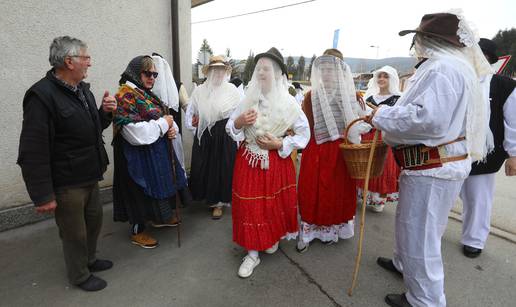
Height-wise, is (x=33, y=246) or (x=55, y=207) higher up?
(x=55, y=207)

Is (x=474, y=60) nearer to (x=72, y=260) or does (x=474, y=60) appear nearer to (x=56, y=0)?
(x=72, y=260)

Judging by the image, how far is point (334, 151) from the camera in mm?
2816

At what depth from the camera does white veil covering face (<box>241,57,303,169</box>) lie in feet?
8.21

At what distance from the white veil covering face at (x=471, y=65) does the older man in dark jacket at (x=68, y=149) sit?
241 centimetres

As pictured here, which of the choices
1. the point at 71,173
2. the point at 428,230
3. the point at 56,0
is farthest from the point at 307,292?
the point at 56,0

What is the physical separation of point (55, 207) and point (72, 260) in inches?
20.9

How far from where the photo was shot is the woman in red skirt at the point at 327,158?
8.78ft

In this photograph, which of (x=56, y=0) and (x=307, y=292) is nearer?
(x=307, y=292)

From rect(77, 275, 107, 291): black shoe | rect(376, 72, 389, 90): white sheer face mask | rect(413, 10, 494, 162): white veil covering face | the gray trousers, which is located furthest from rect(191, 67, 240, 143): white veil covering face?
rect(413, 10, 494, 162): white veil covering face

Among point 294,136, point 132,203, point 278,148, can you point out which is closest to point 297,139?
point 294,136

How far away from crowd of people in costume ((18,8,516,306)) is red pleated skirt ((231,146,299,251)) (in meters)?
0.01

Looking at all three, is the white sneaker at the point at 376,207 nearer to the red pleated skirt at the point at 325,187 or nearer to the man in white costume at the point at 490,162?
the man in white costume at the point at 490,162

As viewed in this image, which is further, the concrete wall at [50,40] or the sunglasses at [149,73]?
the concrete wall at [50,40]

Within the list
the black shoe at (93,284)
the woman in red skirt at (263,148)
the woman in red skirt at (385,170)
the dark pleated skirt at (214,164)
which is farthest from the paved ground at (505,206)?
the black shoe at (93,284)
